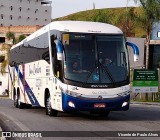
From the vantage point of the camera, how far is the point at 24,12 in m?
124

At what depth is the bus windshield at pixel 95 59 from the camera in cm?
1805

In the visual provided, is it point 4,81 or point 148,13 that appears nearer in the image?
point 148,13

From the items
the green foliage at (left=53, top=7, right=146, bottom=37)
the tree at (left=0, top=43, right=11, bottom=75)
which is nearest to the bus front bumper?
the green foliage at (left=53, top=7, right=146, bottom=37)

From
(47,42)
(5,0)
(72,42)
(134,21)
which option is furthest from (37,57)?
(5,0)

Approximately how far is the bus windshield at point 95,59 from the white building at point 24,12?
333 ft

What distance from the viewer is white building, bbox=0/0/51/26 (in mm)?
119562

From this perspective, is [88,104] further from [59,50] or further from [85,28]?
[85,28]

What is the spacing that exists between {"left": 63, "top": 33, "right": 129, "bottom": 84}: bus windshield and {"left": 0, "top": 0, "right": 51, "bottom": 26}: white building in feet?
333

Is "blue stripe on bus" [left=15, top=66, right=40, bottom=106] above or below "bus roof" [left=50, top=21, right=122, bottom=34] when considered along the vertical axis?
below

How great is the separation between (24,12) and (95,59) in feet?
354

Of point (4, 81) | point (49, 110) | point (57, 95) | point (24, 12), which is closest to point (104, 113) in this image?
point (49, 110)

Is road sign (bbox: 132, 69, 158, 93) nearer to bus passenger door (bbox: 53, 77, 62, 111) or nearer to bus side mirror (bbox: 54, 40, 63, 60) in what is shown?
bus passenger door (bbox: 53, 77, 62, 111)

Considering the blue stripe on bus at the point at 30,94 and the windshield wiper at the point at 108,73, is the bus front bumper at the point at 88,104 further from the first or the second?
the blue stripe on bus at the point at 30,94

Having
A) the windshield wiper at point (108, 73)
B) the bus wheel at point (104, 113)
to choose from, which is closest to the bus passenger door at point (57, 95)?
the windshield wiper at point (108, 73)
